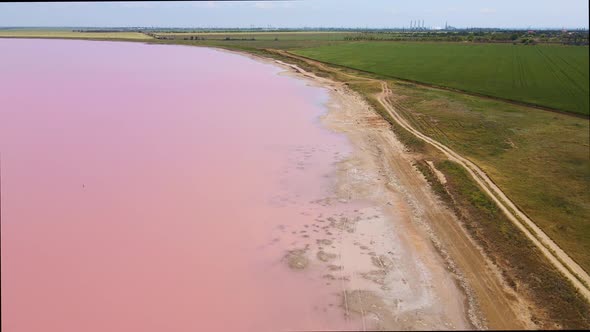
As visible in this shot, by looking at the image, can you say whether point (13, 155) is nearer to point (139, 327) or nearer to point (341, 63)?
point (139, 327)

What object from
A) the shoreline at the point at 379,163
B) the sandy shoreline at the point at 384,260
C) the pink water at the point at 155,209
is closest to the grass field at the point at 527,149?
the shoreline at the point at 379,163

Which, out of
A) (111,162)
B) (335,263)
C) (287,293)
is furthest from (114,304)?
(111,162)

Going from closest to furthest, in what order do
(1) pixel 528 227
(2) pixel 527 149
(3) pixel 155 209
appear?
(1) pixel 528 227
(3) pixel 155 209
(2) pixel 527 149

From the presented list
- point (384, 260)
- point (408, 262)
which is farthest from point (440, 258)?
point (384, 260)

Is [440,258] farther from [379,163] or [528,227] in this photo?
[379,163]

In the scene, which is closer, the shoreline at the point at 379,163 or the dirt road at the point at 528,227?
the dirt road at the point at 528,227

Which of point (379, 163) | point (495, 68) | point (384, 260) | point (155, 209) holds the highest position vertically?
point (495, 68)

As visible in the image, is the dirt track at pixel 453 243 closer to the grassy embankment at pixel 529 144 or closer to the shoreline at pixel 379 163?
the shoreline at pixel 379 163
